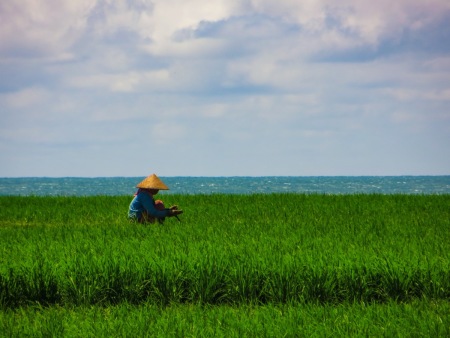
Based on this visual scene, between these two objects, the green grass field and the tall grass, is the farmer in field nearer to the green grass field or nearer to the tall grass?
the tall grass

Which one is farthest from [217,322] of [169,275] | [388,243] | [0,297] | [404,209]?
[404,209]

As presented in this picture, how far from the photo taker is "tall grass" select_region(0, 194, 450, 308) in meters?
7.62

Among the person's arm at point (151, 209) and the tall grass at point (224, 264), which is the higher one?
the person's arm at point (151, 209)

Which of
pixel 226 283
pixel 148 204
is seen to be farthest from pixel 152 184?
pixel 226 283

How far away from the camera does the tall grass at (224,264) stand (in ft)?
25.0

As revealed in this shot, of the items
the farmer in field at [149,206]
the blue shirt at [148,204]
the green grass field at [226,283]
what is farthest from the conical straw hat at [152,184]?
the green grass field at [226,283]

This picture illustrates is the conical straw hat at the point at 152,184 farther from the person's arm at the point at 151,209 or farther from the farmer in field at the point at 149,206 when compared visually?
the person's arm at the point at 151,209

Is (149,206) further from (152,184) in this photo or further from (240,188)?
(240,188)

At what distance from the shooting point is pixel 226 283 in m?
7.70

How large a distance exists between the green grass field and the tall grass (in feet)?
0.06

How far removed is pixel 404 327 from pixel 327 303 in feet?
4.32

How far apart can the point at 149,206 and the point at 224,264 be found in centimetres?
449

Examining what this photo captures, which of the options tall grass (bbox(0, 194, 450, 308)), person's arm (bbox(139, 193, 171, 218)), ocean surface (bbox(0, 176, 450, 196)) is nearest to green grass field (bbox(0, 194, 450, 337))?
tall grass (bbox(0, 194, 450, 308))

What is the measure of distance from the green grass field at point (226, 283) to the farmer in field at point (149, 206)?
32.8 inches
